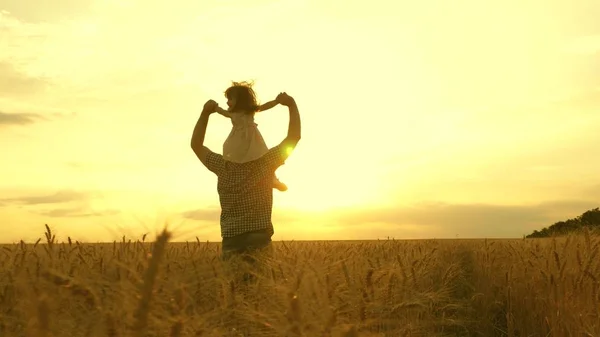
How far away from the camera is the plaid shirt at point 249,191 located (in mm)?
4770

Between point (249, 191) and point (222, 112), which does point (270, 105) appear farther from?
point (249, 191)

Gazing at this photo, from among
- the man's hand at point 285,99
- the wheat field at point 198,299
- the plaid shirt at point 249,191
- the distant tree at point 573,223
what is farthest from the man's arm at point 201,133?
the distant tree at point 573,223

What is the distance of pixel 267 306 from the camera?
7.25 ft

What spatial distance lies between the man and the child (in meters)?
0.07

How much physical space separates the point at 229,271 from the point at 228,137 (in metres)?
2.12

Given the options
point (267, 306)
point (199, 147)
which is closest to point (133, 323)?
point (267, 306)

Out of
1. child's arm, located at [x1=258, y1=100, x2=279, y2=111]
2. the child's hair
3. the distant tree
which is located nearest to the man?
child's arm, located at [x1=258, y1=100, x2=279, y2=111]

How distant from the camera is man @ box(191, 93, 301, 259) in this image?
4770 millimetres

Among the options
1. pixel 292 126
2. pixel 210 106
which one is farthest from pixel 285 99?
pixel 210 106

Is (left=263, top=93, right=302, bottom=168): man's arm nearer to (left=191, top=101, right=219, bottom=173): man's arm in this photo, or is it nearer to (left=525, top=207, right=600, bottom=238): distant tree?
(left=191, top=101, right=219, bottom=173): man's arm

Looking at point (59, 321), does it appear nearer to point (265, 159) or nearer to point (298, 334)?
point (298, 334)

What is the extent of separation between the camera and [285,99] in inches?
197

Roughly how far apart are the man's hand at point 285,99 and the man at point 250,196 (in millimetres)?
84

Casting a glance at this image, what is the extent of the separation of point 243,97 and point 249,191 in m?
0.74
